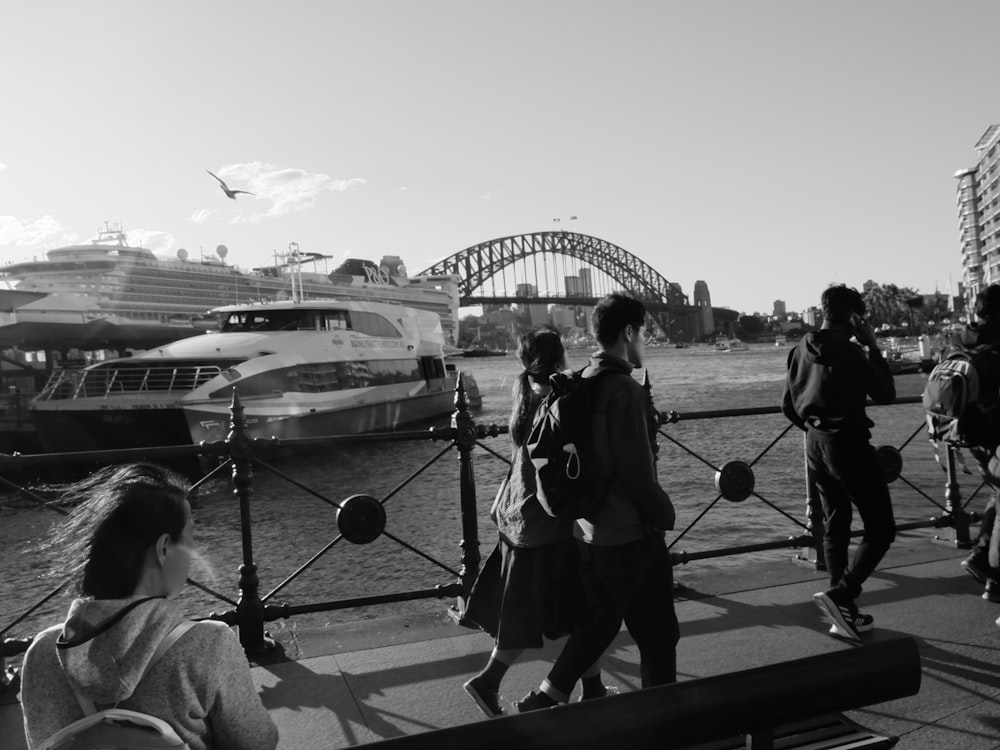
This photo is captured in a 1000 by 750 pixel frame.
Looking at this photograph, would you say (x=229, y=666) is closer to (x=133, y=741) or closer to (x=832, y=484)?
(x=133, y=741)

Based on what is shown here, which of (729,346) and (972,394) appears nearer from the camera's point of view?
(972,394)

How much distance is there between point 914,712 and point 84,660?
2945 millimetres

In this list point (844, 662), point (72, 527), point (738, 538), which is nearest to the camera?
point (844, 662)

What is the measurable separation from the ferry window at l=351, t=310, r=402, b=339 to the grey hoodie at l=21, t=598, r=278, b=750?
943 inches

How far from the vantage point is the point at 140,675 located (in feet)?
4.51

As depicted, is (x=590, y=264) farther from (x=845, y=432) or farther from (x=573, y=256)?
(x=845, y=432)

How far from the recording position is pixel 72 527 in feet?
5.04

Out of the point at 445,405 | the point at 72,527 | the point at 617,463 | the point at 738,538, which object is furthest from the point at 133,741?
the point at 445,405

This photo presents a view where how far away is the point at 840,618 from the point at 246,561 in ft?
9.80

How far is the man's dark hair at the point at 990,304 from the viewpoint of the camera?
3.91m

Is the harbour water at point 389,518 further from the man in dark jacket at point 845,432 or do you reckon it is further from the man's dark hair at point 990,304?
the man's dark hair at point 990,304

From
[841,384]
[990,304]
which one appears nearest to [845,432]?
[841,384]

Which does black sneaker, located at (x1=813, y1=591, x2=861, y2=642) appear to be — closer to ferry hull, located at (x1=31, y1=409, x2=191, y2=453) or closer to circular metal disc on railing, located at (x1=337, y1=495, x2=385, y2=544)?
circular metal disc on railing, located at (x1=337, y1=495, x2=385, y2=544)

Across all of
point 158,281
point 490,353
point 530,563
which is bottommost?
point 530,563
